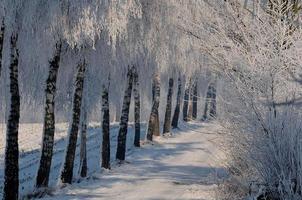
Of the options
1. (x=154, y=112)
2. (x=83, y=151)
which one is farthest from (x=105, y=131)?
(x=154, y=112)

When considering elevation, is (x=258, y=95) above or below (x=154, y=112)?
above

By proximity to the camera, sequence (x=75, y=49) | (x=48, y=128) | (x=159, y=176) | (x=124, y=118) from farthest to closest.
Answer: (x=124, y=118) < (x=159, y=176) < (x=75, y=49) < (x=48, y=128)

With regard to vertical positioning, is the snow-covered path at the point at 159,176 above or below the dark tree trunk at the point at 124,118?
below

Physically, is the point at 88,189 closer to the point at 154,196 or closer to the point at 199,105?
the point at 154,196

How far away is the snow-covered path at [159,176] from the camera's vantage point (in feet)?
48.8

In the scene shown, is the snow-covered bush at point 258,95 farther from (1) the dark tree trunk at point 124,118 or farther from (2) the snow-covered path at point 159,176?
(1) the dark tree trunk at point 124,118

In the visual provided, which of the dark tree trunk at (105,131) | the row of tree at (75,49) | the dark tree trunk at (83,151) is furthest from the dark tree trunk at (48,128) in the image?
the dark tree trunk at (105,131)

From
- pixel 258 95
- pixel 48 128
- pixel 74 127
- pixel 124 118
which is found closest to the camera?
pixel 258 95

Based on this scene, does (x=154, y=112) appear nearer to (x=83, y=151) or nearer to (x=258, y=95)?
(x=83, y=151)

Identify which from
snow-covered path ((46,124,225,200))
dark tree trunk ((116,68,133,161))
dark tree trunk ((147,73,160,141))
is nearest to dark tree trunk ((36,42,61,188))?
snow-covered path ((46,124,225,200))

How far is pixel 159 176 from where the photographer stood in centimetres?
1914

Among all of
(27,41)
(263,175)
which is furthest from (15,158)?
(263,175)

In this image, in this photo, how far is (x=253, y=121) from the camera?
859 centimetres

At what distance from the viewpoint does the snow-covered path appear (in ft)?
48.8
